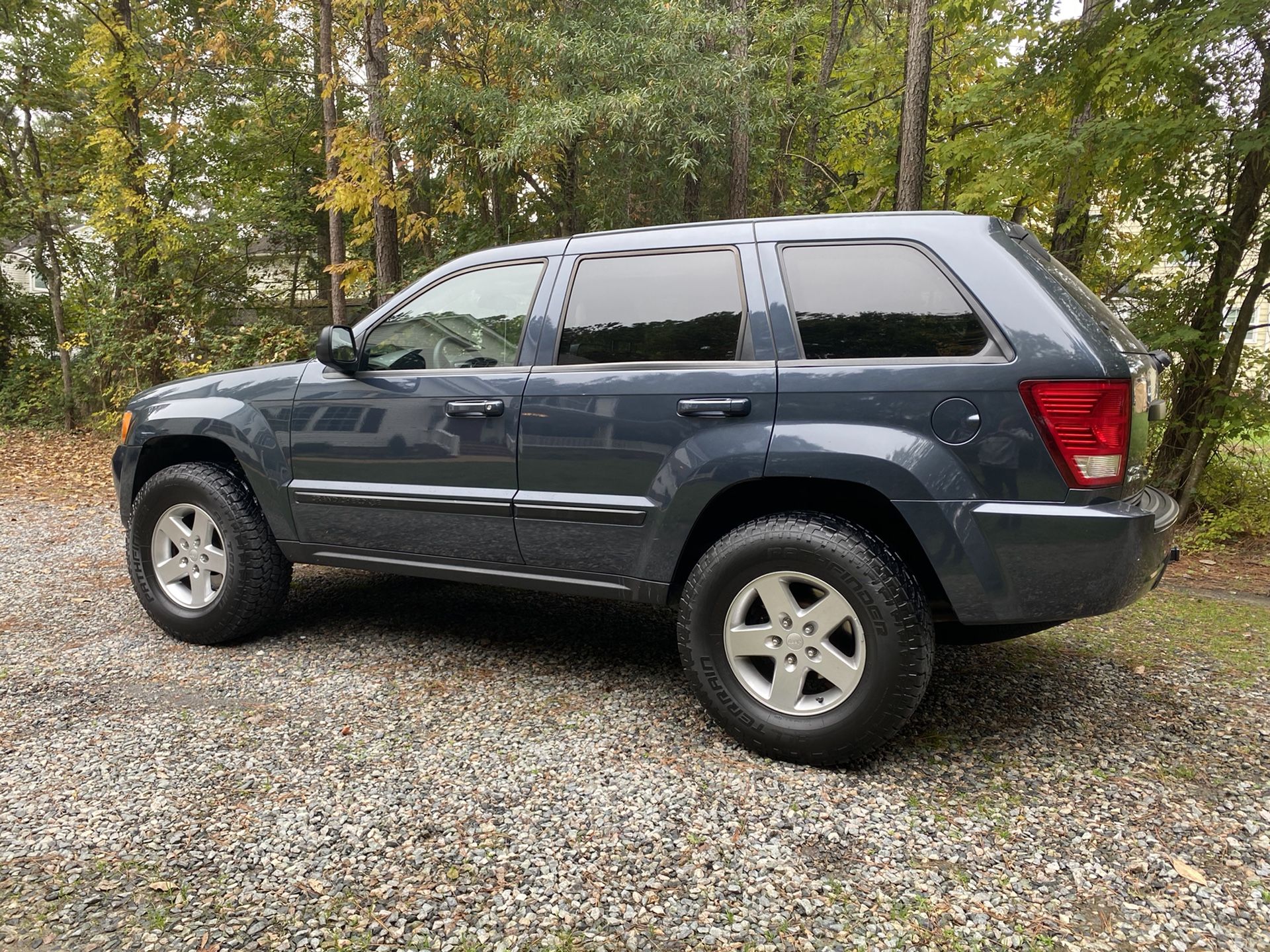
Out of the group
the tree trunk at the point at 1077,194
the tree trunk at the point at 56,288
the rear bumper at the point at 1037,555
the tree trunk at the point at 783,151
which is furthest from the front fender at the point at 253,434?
the tree trunk at the point at 56,288

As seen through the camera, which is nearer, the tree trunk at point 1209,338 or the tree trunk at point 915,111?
the tree trunk at point 1209,338

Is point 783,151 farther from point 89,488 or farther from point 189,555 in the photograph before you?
point 189,555

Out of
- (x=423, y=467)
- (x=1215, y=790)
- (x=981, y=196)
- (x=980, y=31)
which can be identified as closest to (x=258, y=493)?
(x=423, y=467)

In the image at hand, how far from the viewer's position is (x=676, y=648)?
4145 millimetres

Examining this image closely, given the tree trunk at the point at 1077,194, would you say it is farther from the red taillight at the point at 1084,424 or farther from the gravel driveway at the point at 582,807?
the red taillight at the point at 1084,424

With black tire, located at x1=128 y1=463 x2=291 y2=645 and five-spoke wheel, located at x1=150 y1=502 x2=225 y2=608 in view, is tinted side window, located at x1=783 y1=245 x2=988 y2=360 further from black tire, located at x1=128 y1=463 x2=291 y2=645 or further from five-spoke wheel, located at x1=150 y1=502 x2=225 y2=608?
five-spoke wheel, located at x1=150 y1=502 x2=225 y2=608

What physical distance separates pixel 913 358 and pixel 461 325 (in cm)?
192

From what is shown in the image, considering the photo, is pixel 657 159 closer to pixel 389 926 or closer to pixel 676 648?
pixel 676 648

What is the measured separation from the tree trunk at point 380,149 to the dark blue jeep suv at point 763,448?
7229 millimetres

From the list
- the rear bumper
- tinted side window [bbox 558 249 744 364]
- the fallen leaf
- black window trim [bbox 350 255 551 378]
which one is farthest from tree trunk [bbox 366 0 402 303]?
the fallen leaf

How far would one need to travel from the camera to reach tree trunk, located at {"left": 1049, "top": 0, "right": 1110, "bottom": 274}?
6.30m

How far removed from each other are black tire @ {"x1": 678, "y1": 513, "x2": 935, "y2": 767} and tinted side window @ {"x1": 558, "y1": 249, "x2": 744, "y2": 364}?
2.28 feet

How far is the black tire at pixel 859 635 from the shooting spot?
270 cm

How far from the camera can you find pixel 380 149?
10.1 m
